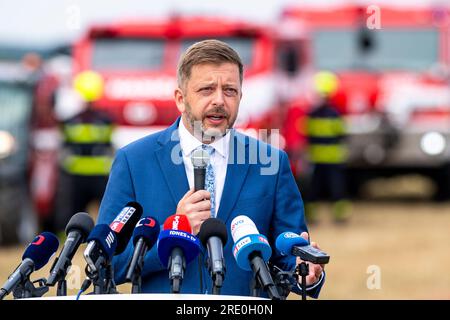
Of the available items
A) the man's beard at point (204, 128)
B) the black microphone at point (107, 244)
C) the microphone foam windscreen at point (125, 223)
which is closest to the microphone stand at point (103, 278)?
the black microphone at point (107, 244)

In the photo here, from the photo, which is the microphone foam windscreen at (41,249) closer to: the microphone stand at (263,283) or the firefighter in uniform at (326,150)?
the microphone stand at (263,283)

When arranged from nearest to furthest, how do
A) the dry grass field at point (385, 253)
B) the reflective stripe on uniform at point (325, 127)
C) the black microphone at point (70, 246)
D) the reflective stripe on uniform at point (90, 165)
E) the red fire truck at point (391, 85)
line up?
the black microphone at point (70, 246) → the dry grass field at point (385, 253) → the reflective stripe on uniform at point (90, 165) → the reflective stripe on uniform at point (325, 127) → the red fire truck at point (391, 85)

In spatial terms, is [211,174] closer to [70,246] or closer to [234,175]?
[234,175]

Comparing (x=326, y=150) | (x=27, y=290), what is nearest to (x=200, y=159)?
(x=27, y=290)

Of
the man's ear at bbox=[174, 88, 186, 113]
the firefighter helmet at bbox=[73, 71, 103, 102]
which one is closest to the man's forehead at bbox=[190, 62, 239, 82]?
the man's ear at bbox=[174, 88, 186, 113]

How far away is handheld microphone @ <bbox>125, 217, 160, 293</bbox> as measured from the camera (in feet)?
10.1

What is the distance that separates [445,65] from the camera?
667 inches

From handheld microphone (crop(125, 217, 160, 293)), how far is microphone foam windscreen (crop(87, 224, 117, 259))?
6cm

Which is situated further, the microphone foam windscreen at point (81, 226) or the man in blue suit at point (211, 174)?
the man in blue suit at point (211, 174)

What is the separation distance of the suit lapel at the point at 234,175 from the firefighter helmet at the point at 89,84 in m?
9.38

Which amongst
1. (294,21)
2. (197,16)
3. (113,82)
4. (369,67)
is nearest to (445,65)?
(369,67)

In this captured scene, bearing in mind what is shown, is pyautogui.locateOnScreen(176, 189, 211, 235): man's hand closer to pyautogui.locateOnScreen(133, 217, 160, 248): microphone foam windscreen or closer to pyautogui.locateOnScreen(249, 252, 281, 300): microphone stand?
pyautogui.locateOnScreen(133, 217, 160, 248): microphone foam windscreen

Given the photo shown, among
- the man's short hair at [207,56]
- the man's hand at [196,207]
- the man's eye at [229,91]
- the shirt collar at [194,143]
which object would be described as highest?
the man's short hair at [207,56]

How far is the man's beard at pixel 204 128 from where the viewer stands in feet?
11.2
